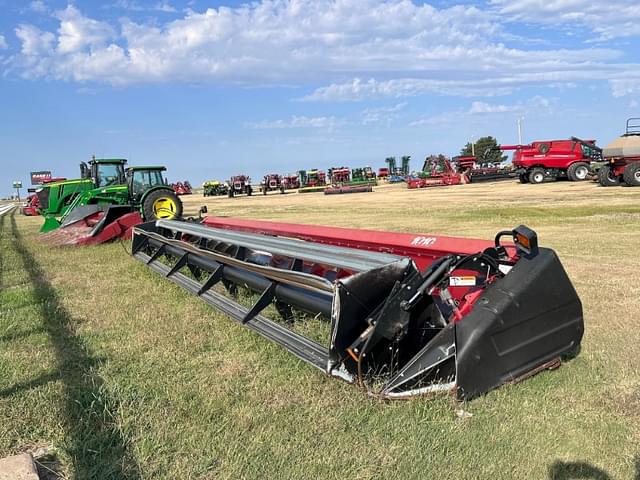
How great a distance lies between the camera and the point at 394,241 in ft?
14.8

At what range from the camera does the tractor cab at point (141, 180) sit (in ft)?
41.0

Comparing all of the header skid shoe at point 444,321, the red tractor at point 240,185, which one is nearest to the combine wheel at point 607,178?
the header skid shoe at point 444,321

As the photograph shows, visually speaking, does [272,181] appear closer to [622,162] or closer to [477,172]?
[477,172]

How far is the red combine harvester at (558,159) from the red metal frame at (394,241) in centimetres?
2088

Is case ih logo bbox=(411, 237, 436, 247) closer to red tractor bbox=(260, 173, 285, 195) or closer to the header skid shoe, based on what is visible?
the header skid shoe

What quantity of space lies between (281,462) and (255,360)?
3.79 ft

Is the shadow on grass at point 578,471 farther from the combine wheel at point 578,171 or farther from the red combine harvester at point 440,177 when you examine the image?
the red combine harvester at point 440,177

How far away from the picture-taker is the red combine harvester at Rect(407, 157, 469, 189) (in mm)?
30734

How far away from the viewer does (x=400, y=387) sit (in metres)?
2.57

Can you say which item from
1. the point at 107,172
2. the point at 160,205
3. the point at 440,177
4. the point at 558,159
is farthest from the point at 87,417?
the point at 440,177

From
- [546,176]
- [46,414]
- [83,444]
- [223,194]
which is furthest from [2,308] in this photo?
[223,194]

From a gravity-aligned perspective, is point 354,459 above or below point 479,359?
below

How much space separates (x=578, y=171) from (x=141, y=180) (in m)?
19.7

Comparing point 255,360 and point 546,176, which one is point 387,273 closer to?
point 255,360
